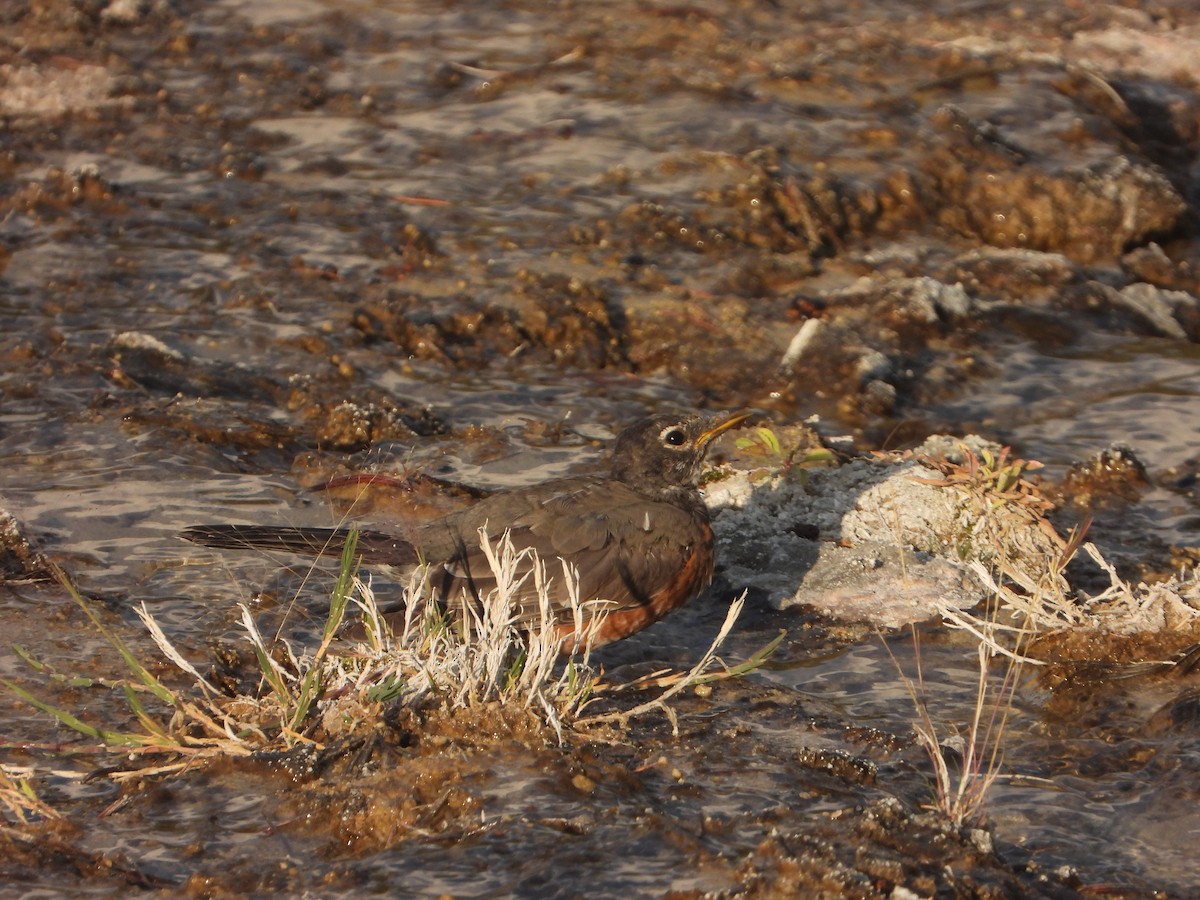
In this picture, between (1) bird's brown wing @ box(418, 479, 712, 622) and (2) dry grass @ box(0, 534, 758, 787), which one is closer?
(2) dry grass @ box(0, 534, 758, 787)

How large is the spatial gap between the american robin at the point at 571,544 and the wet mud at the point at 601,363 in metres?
0.30

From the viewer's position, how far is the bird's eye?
667cm

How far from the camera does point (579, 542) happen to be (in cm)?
607

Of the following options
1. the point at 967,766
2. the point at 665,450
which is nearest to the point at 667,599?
the point at 665,450

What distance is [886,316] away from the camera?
9.29 metres

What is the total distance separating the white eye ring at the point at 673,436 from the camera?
6.67m

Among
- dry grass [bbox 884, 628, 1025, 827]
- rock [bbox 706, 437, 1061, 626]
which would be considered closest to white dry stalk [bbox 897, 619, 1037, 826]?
dry grass [bbox 884, 628, 1025, 827]

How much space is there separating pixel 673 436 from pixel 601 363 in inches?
87.4

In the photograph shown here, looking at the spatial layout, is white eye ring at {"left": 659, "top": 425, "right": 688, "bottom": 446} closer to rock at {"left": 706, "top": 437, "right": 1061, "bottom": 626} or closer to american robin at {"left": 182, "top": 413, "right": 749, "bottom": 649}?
american robin at {"left": 182, "top": 413, "right": 749, "bottom": 649}

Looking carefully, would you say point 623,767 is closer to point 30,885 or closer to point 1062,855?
point 1062,855

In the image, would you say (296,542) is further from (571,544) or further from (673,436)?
(673,436)

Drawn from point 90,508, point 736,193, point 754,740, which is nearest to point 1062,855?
point 754,740

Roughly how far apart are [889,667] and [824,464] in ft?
5.52

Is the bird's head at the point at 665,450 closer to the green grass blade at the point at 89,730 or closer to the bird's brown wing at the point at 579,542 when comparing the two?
the bird's brown wing at the point at 579,542
